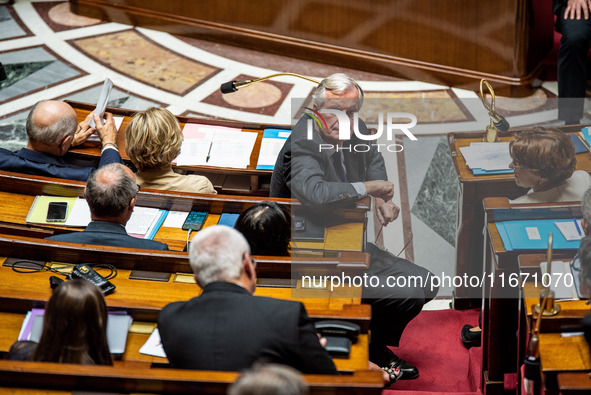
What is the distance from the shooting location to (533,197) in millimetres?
3162

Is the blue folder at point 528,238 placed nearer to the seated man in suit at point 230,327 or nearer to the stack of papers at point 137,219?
the seated man in suit at point 230,327

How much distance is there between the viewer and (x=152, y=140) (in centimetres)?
346

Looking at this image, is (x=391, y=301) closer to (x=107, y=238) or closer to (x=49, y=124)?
(x=107, y=238)

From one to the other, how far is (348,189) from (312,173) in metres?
0.18

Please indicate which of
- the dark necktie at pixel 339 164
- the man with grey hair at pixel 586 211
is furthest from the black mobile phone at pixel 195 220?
the man with grey hair at pixel 586 211

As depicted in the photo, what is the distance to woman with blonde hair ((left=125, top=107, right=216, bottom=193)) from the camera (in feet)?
11.4

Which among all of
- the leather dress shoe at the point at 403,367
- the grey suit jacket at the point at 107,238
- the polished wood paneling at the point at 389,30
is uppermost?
the polished wood paneling at the point at 389,30

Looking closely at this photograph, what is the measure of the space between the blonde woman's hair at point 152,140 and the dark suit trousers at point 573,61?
300 centimetres

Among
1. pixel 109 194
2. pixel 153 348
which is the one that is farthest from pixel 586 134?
pixel 153 348

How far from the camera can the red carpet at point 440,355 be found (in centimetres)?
333

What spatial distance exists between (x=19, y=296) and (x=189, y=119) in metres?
1.98

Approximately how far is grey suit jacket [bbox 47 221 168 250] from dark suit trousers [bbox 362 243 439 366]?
94 cm

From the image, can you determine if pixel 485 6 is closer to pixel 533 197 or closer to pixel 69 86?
pixel 533 197

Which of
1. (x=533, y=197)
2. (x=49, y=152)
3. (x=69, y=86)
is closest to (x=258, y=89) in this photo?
(x=69, y=86)
